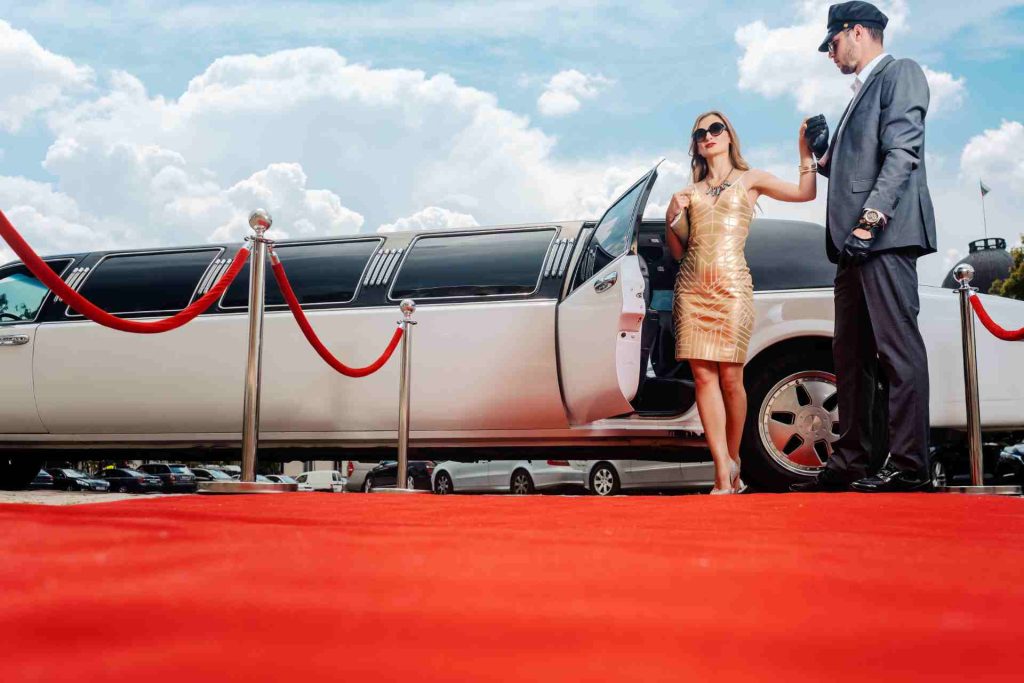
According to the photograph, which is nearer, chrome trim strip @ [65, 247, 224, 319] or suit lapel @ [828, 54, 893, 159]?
suit lapel @ [828, 54, 893, 159]

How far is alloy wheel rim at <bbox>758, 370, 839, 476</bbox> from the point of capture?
4.56 metres

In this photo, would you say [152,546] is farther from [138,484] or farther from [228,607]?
[138,484]

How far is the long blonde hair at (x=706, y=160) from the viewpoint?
14.0 ft

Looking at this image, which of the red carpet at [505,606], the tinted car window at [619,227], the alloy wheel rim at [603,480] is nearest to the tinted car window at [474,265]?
the tinted car window at [619,227]

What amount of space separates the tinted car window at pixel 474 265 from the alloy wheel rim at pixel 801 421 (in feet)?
5.08

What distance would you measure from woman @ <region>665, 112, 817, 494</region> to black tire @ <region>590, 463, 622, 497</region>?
20.8 ft

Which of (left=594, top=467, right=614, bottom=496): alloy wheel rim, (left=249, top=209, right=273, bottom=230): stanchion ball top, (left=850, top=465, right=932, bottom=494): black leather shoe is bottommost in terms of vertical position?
(left=594, top=467, right=614, bottom=496): alloy wheel rim

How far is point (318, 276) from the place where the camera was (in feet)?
19.2

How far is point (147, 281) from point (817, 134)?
172 inches

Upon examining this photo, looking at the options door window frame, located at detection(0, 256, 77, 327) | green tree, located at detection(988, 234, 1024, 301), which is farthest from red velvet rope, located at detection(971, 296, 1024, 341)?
green tree, located at detection(988, 234, 1024, 301)

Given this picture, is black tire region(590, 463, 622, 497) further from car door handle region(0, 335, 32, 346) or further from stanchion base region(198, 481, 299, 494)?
stanchion base region(198, 481, 299, 494)

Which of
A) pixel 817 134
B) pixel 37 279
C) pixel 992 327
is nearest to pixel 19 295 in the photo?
pixel 37 279

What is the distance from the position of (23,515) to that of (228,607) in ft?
4.48

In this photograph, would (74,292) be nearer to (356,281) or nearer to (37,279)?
(356,281)
